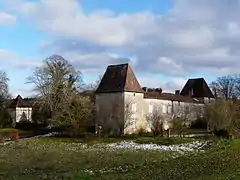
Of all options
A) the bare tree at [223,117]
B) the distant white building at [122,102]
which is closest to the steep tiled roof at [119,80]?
the distant white building at [122,102]

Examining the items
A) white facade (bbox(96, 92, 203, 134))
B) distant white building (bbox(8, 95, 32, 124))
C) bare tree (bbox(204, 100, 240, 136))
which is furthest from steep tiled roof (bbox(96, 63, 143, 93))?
Result: distant white building (bbox(8, 95, 32, 124))

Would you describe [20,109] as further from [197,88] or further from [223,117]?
[223,117]

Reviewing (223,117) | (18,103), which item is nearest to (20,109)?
(18,103)

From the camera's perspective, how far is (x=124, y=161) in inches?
1043

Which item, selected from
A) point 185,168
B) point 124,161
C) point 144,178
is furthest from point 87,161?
point 144,178

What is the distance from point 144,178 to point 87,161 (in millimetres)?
9824

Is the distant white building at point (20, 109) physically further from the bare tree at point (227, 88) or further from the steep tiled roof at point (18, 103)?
the bare tree at point (227, 88)

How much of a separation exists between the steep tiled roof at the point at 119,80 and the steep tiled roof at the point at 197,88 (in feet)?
87.8

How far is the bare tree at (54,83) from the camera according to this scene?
69644mm

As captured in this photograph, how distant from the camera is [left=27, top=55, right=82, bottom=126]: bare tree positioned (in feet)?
228

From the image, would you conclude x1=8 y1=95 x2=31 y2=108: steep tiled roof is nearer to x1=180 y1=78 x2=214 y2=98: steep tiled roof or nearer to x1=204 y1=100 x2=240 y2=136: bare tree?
x1=180 y1=78 x2=214 y2=98: steep tiled roof

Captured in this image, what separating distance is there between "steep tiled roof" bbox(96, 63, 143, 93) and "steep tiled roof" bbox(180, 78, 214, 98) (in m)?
26.8


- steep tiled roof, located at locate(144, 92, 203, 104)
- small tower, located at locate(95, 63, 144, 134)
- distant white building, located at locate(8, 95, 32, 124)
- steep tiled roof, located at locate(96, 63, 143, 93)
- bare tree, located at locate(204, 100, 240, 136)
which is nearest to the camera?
bare tree, located at locate(204, 100, 240, 136)

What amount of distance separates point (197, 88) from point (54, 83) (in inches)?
1294
